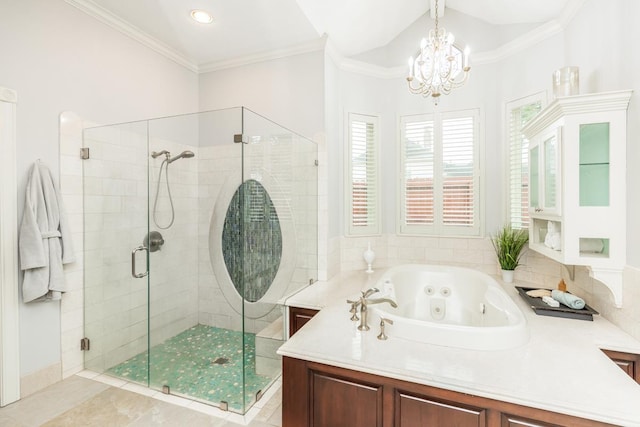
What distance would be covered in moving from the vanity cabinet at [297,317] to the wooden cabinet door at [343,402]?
0.83m

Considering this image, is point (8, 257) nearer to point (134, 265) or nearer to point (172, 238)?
point (134, 265)

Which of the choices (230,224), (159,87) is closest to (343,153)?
(230,224)

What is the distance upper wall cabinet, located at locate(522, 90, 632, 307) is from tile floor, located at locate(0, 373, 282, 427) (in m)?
2.28

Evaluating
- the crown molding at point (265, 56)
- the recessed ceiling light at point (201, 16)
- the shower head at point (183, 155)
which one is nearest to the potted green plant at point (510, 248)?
Answer: the crown molding at point (265, 56)

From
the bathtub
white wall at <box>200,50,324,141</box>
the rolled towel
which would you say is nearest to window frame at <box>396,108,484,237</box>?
the bathtub

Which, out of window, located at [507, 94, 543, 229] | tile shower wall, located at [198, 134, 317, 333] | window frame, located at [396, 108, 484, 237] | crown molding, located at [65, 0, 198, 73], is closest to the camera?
tile shower wall, located at [198, 134, 317, 333]

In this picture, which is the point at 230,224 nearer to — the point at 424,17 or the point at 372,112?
the point at 372,112

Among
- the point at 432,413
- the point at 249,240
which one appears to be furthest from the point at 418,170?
the point at 432,413

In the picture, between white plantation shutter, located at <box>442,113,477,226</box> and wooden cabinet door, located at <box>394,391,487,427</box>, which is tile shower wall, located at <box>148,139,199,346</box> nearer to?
wooden cabinet door, located at <box>394,391,487,427</box>

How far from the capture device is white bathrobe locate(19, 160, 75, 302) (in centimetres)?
198

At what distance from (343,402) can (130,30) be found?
3405 mm

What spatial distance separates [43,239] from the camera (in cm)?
205

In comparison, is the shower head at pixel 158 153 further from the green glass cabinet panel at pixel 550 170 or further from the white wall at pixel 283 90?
the green glass cabinet panel at pixel 550 170

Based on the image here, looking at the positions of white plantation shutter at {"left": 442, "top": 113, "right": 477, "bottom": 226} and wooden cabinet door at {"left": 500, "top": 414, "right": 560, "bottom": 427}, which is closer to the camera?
wooden cabinet door at {"left": 500, "top": 414, "right": 560, "bottom": 427}
